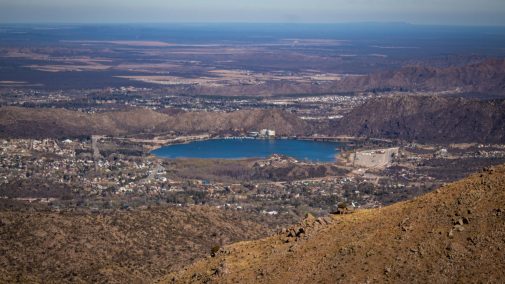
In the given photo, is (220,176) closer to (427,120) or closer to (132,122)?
(132,122)

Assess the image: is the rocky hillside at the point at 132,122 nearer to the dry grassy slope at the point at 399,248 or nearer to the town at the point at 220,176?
the town at the point at 220,176

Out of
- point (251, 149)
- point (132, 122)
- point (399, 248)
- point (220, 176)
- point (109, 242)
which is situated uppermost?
point (399, 248)

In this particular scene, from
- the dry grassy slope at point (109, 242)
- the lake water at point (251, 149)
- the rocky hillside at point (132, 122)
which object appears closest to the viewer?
the dry grassy slope at point (109, 242)

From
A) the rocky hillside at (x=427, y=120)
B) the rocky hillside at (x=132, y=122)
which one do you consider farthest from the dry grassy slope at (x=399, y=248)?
the rocky hillside at (x=132, y=122)

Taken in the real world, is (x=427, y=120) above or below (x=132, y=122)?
above

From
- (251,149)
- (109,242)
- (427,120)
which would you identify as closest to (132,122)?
(251,149)

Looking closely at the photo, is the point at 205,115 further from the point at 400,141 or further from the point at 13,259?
the point at 13,259
